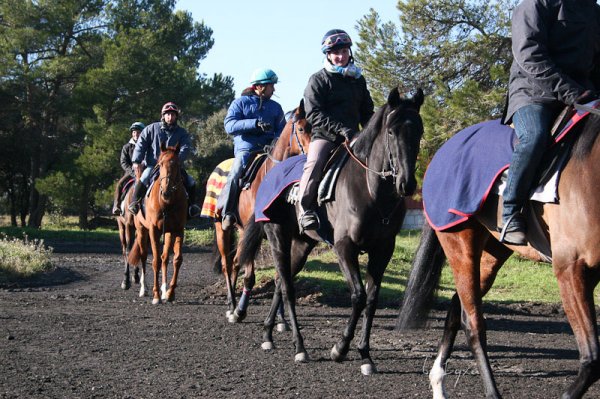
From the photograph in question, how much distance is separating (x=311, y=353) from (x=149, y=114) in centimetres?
3222

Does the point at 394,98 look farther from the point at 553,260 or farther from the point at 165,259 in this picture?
the point at 165,259

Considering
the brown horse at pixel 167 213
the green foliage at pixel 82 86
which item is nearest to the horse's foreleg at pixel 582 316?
the brown horse at pixel 167 213

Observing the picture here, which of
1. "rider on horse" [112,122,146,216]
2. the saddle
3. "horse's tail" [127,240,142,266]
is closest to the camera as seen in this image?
the saddle

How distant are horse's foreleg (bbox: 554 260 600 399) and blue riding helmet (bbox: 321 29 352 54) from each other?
4.43 meters

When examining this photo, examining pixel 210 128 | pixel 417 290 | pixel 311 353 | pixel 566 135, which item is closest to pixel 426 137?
pixel 311 353

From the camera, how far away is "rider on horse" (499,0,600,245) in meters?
5.45

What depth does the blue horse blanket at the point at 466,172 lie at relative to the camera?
5.91 meters

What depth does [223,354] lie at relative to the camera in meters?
8.70

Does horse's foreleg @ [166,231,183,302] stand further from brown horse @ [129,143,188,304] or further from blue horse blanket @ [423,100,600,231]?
blue horse blanket @ [423,100,600,231]

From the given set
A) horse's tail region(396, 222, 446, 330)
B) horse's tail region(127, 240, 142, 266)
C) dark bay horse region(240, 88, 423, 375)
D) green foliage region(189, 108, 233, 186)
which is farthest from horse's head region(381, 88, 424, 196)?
green foliage region(189, 108, 233, 186)

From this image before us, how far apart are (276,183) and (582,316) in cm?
500

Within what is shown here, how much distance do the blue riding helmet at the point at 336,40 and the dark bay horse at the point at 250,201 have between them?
1.17 m

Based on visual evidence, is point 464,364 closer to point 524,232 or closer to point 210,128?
point 524,232

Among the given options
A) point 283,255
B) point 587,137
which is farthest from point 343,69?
point 587,137
